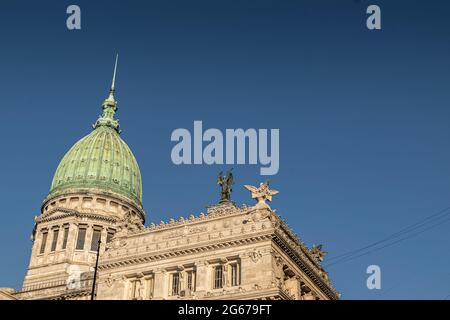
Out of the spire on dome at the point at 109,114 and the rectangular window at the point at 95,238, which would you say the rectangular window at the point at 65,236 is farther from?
the spire on dome at the point at 109,114

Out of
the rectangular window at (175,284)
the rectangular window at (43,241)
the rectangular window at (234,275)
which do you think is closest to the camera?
the rectangular window at (234,275)

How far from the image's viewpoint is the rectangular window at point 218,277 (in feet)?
199

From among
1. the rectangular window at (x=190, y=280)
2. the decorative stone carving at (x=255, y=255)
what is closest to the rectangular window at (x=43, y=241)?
the rectangular window at (x=190, y=280)

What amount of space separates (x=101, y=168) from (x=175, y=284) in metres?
42.3

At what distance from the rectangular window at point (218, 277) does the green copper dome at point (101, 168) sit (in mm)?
41810

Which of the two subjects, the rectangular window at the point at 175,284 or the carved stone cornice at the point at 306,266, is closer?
the carved stone cornice at the point at 306,266

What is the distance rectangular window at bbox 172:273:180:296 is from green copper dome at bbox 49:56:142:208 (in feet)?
128

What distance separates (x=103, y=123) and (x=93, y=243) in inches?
934

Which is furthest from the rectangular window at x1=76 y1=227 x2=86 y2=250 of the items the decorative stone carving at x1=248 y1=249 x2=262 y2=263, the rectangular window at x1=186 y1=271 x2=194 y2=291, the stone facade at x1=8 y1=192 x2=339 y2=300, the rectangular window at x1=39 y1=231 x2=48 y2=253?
the decorative stone carving at x1=248 y1=249 x2=262 y2=263

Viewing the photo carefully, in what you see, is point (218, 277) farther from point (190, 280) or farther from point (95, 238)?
point (95, 238)

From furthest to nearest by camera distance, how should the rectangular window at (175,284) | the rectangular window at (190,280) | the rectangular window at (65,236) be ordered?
1. the rectangular window at (65,236)
2. the rectangular window at (175,284)
3. the rectangular window at (190,280)

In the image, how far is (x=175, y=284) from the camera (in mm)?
63125
